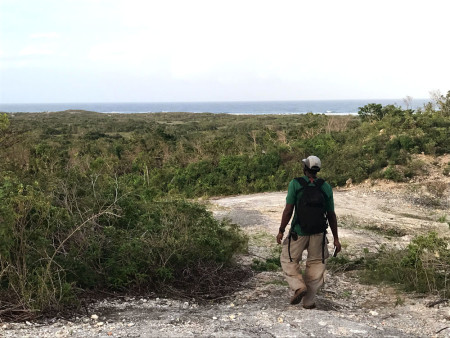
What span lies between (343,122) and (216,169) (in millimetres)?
9899

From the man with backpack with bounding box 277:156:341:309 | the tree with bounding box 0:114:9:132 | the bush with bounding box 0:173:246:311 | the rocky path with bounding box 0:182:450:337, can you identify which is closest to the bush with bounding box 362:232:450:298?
the rocky path with bounding box 0:182:450:337

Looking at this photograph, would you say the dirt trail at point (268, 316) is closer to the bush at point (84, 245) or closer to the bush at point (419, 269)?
the bush at point (419, 269)

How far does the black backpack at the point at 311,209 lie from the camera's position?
A: 4582mm

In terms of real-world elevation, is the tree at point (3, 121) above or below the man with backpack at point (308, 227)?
above

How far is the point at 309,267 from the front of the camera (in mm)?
4895

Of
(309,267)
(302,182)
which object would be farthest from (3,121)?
(309,267)

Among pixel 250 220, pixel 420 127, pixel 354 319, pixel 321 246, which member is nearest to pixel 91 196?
pixel 321 246

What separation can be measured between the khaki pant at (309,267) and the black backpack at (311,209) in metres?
0.16

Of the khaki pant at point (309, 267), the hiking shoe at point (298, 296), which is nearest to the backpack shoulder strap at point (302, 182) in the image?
the khaki pant at point (309, 267)

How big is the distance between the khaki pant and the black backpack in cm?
16

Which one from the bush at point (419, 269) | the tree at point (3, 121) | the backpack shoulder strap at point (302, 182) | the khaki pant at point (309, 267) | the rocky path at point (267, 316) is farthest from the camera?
the tree at point (3, 121)

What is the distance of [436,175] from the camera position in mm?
14242

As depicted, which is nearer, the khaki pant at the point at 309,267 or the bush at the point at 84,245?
the bush at the point at 84,245

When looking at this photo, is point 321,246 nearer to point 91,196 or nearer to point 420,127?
point 91,196
